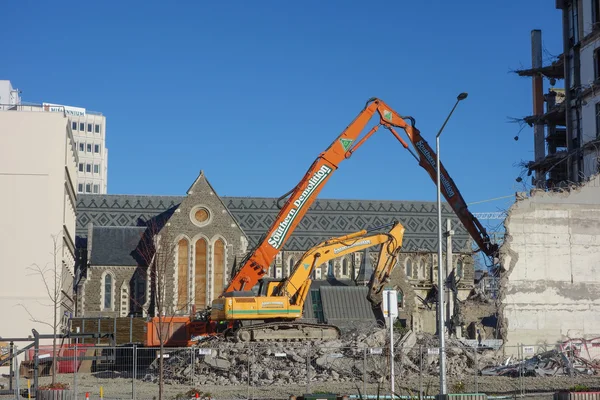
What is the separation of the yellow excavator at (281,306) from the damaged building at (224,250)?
20495 mm

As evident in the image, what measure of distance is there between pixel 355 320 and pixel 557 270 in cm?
2311

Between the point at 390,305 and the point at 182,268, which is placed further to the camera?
the point at 182,268

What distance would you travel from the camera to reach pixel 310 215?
79.1 m

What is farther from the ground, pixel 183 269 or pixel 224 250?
pixel 224 250

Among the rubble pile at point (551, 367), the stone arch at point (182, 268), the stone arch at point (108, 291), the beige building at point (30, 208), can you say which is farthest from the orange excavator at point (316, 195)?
the stone arch at point (108, 291)

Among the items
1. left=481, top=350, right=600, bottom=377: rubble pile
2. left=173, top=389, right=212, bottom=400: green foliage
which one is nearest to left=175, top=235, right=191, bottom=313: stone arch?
left=481, top=350, right=600, bottom=377: rubble pile

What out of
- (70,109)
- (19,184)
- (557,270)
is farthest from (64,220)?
(70,109)

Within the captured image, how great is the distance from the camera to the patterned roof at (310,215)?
76.1 metres

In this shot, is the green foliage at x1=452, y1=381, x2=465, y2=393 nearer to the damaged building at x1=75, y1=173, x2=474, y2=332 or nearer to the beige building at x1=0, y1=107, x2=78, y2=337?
the beige building at x1=0, y1=107, x2=78, y2=337

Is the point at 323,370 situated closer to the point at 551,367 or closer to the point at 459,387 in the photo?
the point at 459,387

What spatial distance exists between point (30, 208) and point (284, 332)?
1756 cm

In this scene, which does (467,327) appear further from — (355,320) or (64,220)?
(64,220)

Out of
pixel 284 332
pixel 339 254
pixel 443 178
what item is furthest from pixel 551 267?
pixel 284 332

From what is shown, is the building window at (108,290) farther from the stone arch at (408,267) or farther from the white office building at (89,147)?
the white office building at (89,147)
